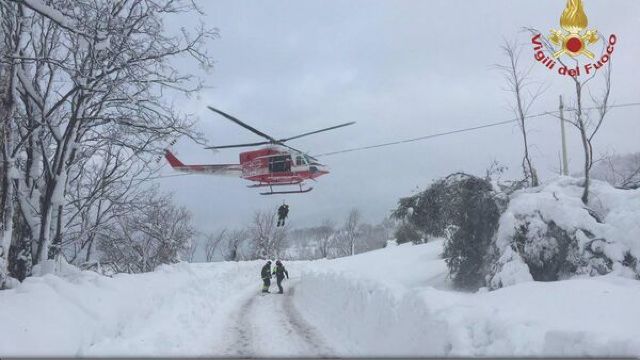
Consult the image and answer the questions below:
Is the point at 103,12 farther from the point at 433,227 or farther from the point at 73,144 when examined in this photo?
the point at 433,227

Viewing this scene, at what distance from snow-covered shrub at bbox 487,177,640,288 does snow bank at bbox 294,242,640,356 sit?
A: 1.01 metres

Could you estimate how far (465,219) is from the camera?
16.7 m

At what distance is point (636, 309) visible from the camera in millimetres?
8859

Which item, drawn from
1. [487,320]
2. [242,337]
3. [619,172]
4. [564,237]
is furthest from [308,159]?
[619,172]

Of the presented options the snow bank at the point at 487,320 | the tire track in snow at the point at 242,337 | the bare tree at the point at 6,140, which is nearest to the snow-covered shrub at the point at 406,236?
the tire track in snow at the point at 242,337

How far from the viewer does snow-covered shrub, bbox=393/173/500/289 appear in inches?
640

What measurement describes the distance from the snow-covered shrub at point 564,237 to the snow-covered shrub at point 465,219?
0.90 meters

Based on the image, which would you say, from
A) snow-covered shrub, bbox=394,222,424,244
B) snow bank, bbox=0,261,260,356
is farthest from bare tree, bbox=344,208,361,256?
snow bank, bbox=0,261,260,356

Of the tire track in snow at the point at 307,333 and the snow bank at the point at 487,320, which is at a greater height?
the snow bank at the point at 487,320

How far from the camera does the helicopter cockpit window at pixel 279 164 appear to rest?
18.3 metres

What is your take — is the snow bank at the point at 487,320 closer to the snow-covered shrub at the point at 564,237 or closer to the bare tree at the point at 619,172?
the snow-covered shrub at the point at 564,237

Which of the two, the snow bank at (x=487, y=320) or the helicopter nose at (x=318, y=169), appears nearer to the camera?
the snow bank at (x=487, y=320)

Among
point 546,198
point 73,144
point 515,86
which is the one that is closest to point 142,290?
point 73,144

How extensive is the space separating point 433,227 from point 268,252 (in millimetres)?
41399
